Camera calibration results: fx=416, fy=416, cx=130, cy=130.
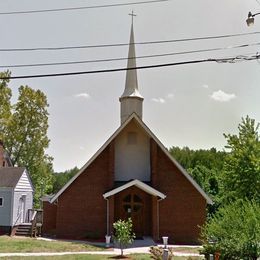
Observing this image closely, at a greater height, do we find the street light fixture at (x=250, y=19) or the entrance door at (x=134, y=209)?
the street light fixture at (x=250, y=19)

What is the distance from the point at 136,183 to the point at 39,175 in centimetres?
2026

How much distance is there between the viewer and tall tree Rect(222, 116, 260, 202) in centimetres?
2370

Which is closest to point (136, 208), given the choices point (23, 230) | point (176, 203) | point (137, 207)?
point (137, 207)

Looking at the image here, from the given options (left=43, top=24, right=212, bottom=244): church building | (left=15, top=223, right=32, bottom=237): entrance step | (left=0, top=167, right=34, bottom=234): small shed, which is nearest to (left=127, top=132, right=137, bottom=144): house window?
(left=43, top=24, right=212, bottom=244): church building

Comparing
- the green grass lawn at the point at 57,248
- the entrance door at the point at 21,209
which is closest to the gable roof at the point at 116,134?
the green grass lawn at the point at 57,248

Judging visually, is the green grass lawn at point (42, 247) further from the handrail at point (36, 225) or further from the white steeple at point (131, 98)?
the white steeple at point (131, 98)

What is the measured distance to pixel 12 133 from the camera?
130 feet

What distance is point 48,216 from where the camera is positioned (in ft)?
88.7

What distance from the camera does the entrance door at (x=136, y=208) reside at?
2506 centimetres

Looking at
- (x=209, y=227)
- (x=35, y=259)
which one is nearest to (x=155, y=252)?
(x=209, y=227)

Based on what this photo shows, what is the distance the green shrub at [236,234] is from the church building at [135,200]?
10223 millimetres

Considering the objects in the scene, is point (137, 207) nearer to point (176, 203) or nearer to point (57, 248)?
point (176, 203)

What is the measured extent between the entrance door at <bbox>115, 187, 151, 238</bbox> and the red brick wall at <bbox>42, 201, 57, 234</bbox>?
15.0 ft

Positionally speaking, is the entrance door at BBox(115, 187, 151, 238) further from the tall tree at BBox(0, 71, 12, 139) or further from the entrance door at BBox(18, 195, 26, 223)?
the tall tree at BBox(0, 71, 12, 139)
